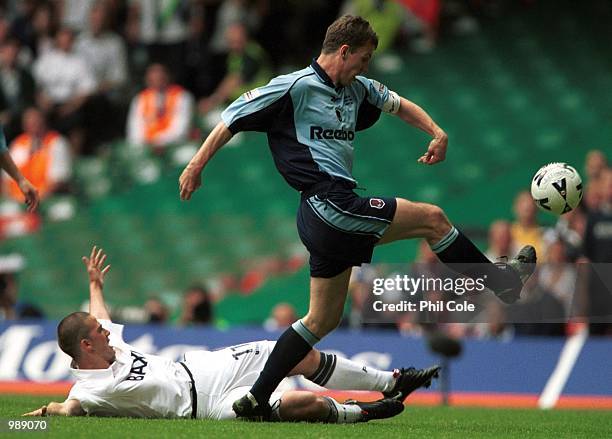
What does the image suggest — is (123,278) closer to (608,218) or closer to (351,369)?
(608,218)

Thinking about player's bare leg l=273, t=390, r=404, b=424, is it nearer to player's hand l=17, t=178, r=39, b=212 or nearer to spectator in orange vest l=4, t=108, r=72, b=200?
player's hand l=17, t=178, r=39, b=212

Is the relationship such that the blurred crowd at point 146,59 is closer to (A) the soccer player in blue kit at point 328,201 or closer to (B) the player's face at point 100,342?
(B) the player's face at point 100,342

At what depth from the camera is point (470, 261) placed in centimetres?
735

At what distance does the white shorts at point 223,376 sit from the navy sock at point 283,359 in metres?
0.18

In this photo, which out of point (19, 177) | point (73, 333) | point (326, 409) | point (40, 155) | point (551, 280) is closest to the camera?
point (73, 333)

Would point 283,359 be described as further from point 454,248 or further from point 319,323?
point 454,248

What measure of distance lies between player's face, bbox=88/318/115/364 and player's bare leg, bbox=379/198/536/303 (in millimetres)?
1699

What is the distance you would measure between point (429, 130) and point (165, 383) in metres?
2.15

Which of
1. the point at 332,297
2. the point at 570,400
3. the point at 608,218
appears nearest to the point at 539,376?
the point at 570,400

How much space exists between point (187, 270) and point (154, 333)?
314cm

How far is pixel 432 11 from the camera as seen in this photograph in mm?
17422

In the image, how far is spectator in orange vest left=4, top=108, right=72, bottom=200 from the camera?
15.7 metres

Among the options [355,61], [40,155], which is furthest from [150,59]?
[355,61]

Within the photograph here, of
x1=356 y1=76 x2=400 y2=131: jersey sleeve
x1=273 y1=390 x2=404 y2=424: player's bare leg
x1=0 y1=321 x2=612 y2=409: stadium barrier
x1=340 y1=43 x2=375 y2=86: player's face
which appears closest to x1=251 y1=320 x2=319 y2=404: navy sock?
x1=273 y1=390 x2=404 y2=424: player's bare leg
